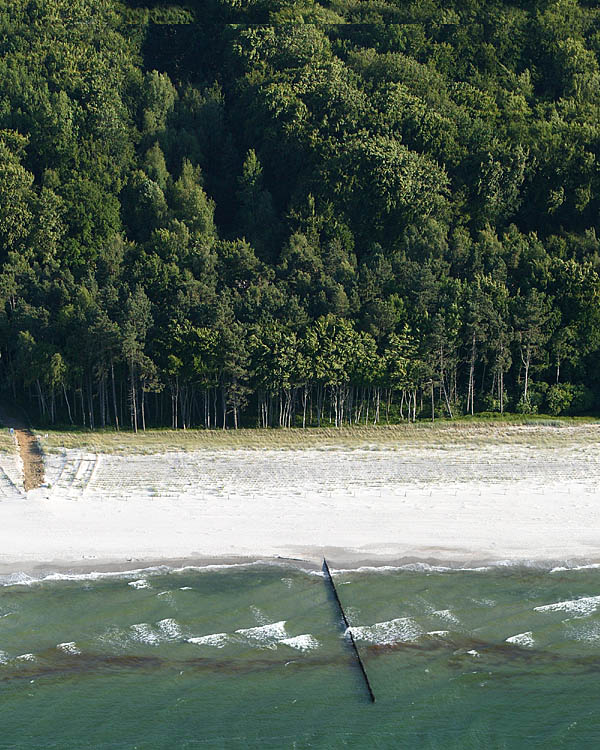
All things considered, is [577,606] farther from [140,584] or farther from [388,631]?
[140,584]

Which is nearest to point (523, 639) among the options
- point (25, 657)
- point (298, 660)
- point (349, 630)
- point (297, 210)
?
point (349, 630)

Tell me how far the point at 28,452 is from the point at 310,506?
52.0 feet

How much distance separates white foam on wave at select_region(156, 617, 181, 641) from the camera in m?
29.1

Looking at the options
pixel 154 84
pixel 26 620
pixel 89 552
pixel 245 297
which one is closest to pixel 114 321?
pixel 245 297

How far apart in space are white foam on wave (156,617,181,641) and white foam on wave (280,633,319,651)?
3.31 metres

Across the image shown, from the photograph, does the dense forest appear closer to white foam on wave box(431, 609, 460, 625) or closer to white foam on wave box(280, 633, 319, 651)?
white foam on wave box(431, 609, 460, 625)

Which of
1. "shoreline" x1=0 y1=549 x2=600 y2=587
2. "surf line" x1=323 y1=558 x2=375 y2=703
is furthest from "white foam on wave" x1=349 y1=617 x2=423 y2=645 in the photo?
"shoreline" x1=0 y1=549 x2=600 y2=587

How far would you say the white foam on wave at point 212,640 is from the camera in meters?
28.6

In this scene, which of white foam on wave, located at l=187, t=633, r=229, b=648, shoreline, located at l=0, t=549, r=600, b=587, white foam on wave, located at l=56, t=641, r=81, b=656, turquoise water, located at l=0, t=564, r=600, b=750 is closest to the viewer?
turquoise water, located at l=0, t=564, r=600, b=750

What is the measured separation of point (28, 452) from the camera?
150 feet

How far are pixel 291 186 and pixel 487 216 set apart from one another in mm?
14451

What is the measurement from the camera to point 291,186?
68.9m

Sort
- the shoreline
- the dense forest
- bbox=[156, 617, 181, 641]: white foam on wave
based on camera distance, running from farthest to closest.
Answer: the dense forest
the shoreline
bbox=[156, 617, 181, 641]: white foam on wave

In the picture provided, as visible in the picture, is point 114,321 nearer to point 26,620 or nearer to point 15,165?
point 15,165
